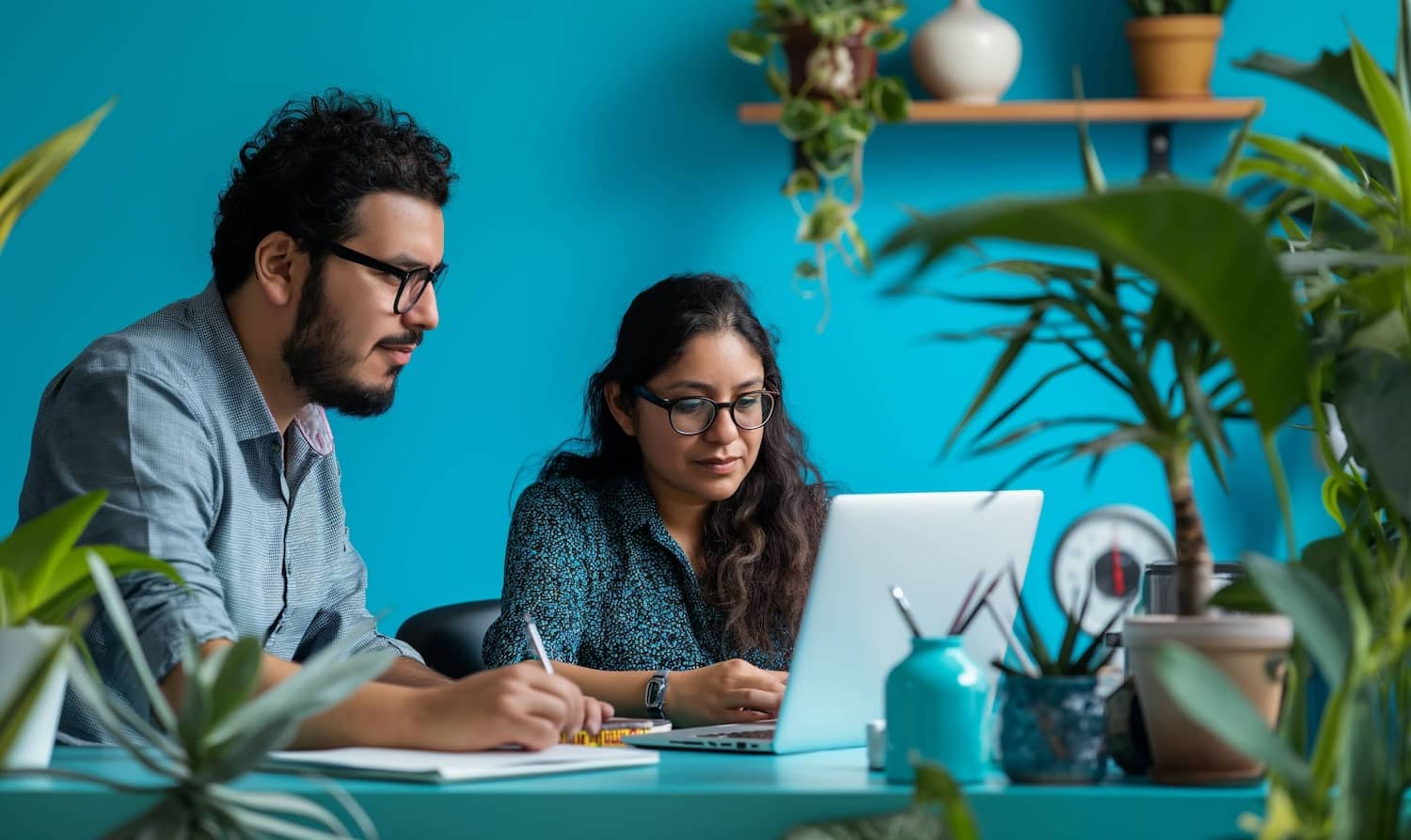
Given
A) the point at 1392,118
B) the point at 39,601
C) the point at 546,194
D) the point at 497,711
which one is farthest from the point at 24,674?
the point at 546,194

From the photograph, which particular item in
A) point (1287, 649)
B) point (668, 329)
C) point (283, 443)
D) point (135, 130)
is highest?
point (135, 130)

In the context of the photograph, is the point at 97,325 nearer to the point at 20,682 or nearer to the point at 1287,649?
the point at 20,682

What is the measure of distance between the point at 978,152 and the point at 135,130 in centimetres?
179

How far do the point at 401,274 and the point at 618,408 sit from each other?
0.46 metres

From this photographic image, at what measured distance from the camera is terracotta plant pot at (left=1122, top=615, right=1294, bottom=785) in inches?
45.4

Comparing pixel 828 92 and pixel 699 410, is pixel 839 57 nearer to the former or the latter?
pixel 828 92

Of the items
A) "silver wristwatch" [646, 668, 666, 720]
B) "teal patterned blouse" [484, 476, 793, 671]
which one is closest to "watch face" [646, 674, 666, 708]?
"silver wristwatch" [646, 668, 666, 720]

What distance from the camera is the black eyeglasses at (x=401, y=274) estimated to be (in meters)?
2.06

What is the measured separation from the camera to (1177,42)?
3.08m

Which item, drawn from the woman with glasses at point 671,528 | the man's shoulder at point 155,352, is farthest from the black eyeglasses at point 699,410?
the man's shoulder at point 155,352

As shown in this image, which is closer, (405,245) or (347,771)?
(347,771)

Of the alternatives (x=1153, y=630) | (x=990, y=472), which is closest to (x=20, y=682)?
(x=1153, y=630)

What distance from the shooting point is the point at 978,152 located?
3.25 m

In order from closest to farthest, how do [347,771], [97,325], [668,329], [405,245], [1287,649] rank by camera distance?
[1287,649] < [347,771] < [405,245] < [668,329] < [97,325]
